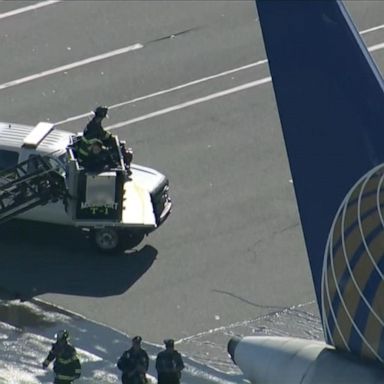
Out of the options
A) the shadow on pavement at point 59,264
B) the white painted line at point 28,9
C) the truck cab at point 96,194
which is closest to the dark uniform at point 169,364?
the shadow on pavement at point 59,264

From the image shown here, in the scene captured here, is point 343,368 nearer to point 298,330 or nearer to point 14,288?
point 298,330

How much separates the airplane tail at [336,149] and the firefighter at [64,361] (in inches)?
270

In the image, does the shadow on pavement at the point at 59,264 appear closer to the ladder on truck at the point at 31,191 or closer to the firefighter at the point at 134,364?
the ladder on truck at the point at 31,191

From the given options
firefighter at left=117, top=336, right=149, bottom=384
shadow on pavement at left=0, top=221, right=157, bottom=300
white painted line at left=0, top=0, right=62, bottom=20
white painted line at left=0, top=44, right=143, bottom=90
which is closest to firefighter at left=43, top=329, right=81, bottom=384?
firefighter at left=117, top=336, right=149, bottom=384

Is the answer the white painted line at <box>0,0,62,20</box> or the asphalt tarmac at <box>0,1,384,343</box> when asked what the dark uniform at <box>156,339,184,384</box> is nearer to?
the asphalt tarmac at <box>0,1,384,343</box>

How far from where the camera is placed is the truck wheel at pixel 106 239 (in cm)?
2323

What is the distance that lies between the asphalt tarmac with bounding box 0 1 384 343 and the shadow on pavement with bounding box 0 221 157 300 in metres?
0.03

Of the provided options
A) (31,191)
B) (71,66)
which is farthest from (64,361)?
(71,66)

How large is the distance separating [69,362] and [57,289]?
136 inches

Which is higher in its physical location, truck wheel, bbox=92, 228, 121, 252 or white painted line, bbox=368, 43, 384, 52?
truck wheel, bbox=92, 228, 121, 252

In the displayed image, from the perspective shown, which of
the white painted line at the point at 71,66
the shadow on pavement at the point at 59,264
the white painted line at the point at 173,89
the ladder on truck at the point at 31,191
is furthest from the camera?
the white painted line at the point at 71,66

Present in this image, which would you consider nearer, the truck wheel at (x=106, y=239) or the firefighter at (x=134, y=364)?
the firefighter at (x=134, y=364)

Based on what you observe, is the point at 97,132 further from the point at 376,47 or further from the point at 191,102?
the point at 376,47

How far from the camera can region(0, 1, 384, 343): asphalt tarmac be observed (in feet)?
73.7
